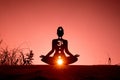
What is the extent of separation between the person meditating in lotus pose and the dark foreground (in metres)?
3.65

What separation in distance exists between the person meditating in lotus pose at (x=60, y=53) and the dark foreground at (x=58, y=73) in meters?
3.65

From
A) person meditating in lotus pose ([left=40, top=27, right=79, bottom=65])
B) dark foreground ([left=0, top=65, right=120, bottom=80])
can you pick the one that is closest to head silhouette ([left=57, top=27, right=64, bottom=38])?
person meditating in lotus pose ([left=40, top=27, right=79, bottom=65])

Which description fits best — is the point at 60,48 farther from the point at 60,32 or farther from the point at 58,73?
the point at 58,73

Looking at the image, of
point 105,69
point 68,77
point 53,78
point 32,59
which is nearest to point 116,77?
point 105,69

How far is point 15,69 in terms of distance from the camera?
1.77 metres

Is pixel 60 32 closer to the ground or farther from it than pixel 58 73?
farther from it

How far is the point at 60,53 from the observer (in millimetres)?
5738

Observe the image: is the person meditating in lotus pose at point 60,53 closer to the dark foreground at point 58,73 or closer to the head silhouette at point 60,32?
the head silhouette at point 60,32

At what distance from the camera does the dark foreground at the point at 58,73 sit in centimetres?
163

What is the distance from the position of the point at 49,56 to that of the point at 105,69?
372cm

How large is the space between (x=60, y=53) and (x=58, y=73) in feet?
13.2

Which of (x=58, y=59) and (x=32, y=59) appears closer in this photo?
(x=58, y=59)

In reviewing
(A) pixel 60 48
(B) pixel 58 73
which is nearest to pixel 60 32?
(A) pixel 60 48

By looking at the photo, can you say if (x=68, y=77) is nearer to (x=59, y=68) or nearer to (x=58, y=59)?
(x=59, y=68)
